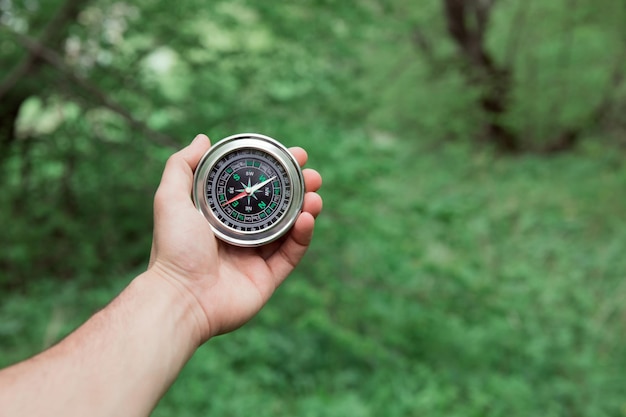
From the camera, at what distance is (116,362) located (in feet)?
6.08

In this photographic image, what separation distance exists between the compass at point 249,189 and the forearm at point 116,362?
364mm

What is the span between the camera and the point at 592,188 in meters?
10.1

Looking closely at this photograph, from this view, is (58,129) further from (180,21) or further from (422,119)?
(422,119)

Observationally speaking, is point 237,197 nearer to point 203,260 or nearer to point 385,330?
point 203,260

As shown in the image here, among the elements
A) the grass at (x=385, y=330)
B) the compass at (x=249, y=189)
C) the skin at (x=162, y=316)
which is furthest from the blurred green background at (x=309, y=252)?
the skin at (x=162, y=316)

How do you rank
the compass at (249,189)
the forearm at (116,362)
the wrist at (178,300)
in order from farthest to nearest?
the compass at (249,189) < the wrist at (178,300) < the forearm at (116,362)

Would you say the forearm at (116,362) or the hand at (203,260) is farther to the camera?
the hand at (203,260)

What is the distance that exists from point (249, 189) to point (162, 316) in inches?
24.2

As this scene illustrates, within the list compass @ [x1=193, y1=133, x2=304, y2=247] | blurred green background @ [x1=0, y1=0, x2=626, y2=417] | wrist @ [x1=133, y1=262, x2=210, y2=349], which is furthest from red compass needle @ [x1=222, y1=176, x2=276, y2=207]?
blurred green background @ [x1=0, y1=0, x2=626, y2=417]

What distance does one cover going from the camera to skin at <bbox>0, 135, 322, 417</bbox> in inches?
68.5

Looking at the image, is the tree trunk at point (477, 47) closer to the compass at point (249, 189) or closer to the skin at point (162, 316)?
the compass at point (249, 189)

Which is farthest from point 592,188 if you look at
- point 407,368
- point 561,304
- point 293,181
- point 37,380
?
point 37,380

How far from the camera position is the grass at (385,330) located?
4.71m

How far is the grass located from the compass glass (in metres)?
2.04
